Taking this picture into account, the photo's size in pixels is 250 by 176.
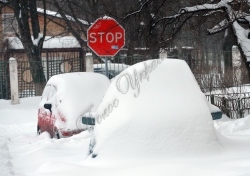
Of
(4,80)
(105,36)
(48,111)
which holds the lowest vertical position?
(48,111)

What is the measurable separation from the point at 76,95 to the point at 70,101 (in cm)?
21

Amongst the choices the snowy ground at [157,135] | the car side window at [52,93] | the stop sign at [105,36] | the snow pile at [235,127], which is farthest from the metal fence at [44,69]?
the snowy ground at [157,135]

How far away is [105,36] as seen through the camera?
13422 millimetres

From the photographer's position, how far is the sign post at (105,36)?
1331 centimetres

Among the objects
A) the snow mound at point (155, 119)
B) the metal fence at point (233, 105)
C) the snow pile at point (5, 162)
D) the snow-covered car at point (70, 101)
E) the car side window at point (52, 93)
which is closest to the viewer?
the snow mound at point (155, 119)

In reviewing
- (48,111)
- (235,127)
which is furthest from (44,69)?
(235,127)

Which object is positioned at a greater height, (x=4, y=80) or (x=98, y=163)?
(x=4, y=80)

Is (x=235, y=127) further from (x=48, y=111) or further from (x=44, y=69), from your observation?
(x=44, y=69)

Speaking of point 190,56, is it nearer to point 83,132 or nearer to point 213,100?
point 213,100

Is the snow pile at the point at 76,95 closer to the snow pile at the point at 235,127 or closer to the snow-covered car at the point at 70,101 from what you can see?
the snow-covered car at the point at 70,101

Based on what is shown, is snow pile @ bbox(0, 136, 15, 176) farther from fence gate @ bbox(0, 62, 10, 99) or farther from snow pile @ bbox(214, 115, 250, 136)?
fence gate @ bbox(0, 62, 10, 99)

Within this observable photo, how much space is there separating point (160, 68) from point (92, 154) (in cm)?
141

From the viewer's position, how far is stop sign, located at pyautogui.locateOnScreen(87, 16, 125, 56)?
13319mm

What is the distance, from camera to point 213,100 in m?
13.4
